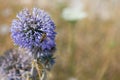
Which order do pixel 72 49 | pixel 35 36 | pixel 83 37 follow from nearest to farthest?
1. pixel 35 36
2. pixel 72 49
3. pixel 83 37

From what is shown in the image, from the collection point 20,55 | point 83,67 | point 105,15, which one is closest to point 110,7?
point 105,15

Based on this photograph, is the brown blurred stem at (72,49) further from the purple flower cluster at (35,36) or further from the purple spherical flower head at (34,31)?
the purple spherical flower head at (34,31)

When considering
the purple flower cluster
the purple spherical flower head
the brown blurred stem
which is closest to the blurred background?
→ the brown blurred stem

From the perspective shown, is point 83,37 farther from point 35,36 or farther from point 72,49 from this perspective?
point 35,36

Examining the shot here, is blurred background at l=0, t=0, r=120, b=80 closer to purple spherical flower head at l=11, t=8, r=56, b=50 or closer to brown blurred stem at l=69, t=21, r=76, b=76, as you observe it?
brown blurred stem at l=69, t=21, r=76, b=76

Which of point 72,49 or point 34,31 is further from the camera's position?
point 72,49

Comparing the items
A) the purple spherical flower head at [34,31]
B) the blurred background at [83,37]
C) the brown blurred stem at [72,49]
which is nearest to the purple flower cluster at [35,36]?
the purple spherical flower head at [34,31]

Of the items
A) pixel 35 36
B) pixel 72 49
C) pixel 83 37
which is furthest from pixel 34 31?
pixel 83 37
